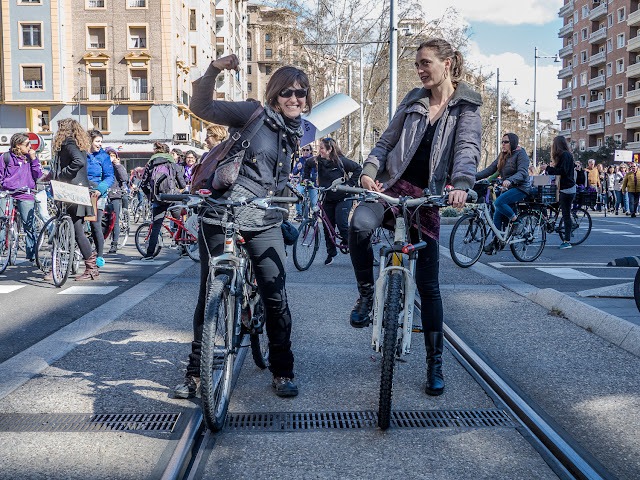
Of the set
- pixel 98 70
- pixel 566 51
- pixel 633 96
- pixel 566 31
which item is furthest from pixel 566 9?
pixel 98 70

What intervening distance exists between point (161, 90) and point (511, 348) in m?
49.1

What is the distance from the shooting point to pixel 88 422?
146 inches

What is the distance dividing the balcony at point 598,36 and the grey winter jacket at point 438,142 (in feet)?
258

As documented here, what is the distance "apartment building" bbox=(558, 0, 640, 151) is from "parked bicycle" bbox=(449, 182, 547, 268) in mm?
60649

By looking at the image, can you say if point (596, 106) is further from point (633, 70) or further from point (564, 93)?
point (564, 93)

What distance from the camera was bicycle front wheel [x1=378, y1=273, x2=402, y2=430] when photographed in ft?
11.8

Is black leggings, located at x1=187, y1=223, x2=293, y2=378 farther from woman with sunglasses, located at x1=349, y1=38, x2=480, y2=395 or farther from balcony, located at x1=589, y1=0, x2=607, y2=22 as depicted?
balcony, located at x1=589, y1=0, x2=607, y2=22

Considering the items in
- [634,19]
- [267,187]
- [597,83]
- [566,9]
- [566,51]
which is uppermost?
[566,9]

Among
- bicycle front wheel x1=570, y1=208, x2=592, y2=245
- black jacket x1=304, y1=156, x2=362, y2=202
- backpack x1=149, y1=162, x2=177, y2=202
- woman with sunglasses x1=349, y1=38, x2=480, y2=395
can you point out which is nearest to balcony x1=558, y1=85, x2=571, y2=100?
bicycle front wheel x1=570, y1=208, x2=592, y2=245

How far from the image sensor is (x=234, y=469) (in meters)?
3.12

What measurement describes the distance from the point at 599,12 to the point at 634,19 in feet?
33.2

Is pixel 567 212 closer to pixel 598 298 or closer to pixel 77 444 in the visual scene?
pixel 598 298

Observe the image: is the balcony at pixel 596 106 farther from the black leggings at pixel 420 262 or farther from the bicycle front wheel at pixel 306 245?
the black leggings at pixel 420 262

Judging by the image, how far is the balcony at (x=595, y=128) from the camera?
76.4 m
